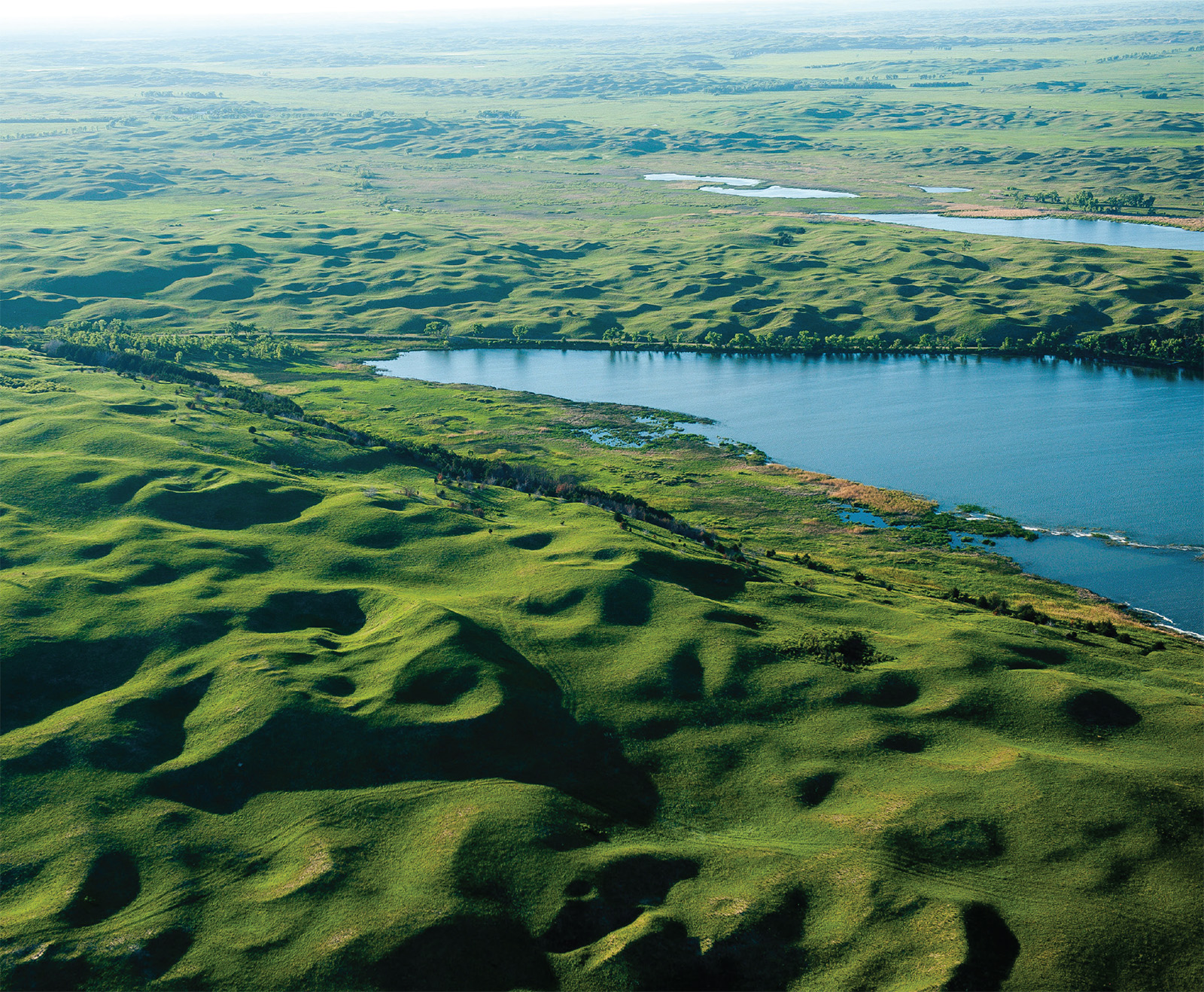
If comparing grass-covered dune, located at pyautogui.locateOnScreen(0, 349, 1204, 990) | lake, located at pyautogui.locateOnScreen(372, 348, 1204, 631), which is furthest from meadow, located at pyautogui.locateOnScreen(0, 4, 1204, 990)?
lake, located at pyautogui.locateOnScreen(372, 348, 1204, 631)

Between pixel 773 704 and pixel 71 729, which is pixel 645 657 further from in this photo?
pixel 71 729

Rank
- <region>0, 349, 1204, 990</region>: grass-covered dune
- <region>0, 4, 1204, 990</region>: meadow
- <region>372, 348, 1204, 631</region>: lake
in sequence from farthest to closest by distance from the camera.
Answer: <region>372, 348, 1204, 631</region>: lake < <region>0, 4, 1204, 990</region>: meadow < <region>0, 349, 1204, 990</region>: grass-covered dune

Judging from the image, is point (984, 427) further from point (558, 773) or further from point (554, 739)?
point (558, 773)

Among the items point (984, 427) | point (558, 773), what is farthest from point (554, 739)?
point (984, 427)

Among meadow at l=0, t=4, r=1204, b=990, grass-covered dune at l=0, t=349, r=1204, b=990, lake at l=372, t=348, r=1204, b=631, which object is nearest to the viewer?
grass-covered dune at l=0, t=349, r=1204, b=990

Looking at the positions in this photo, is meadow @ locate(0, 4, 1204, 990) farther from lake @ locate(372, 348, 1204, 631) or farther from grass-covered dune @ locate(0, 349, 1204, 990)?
lake @ locate(372, 348, 1204, 631)

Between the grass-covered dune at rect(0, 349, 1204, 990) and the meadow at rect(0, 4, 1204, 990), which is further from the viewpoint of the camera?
the meadow at rect(0, 4, 1204, 990)

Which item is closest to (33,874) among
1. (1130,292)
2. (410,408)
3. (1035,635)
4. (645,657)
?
(645,657)
